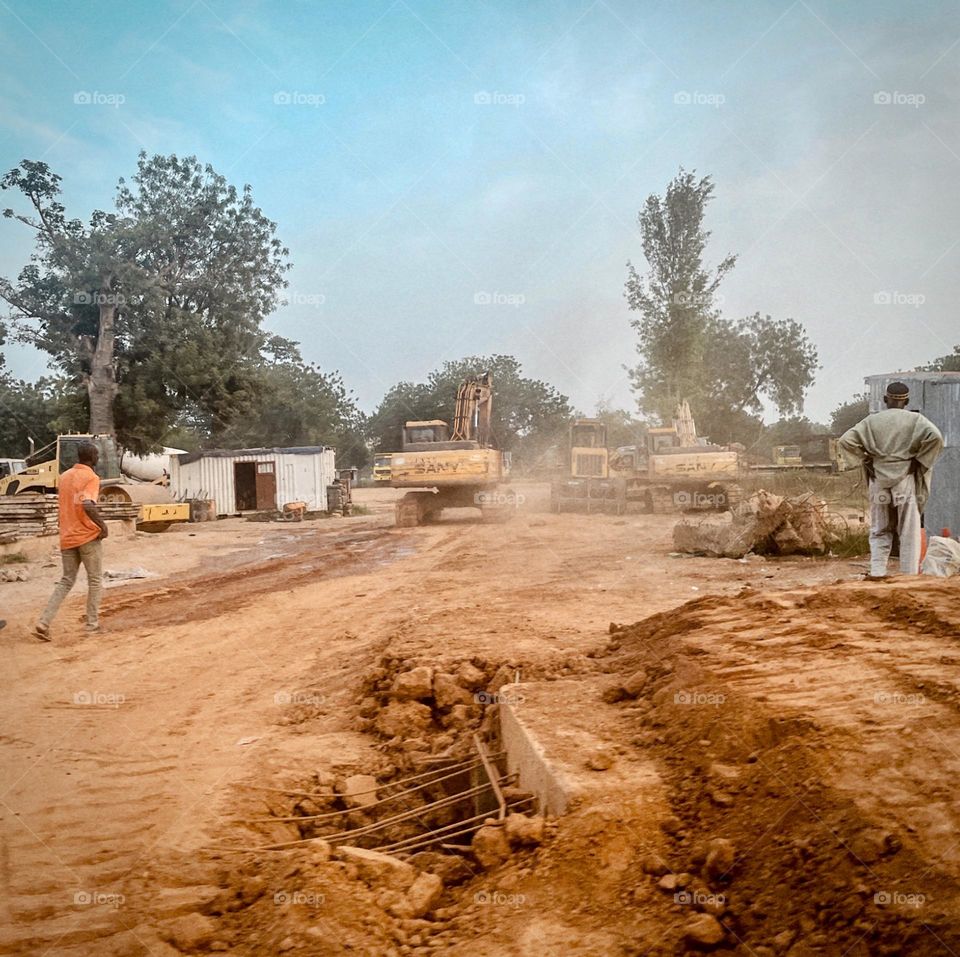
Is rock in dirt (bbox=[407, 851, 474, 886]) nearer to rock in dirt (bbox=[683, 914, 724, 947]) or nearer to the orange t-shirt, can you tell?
rock in dirt (bbox=[683, 914, 724, 947])

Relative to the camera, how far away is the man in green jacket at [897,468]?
6.54m

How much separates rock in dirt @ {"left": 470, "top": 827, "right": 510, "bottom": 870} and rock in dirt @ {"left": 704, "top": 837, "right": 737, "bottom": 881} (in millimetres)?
845

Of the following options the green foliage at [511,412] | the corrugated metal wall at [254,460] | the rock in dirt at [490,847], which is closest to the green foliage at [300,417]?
the green foliage at [511,412]

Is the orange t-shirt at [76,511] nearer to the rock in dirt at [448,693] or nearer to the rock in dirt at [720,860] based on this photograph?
the rock in dirt at [448,693]

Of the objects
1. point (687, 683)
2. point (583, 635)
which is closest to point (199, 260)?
point (583, 635)

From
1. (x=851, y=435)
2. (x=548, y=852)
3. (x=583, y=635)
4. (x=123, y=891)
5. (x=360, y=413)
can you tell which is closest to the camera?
(x=548, y=852)

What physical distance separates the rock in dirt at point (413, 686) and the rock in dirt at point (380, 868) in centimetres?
188

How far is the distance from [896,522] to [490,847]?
18.0ft

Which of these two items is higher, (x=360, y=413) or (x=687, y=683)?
(x=360, y=413)

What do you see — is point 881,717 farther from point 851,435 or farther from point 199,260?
point 199,260

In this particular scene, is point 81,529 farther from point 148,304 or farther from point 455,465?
point 148,304

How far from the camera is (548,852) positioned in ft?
9.04

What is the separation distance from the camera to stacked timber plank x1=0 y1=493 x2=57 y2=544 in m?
17.1

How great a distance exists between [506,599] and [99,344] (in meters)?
24.1
